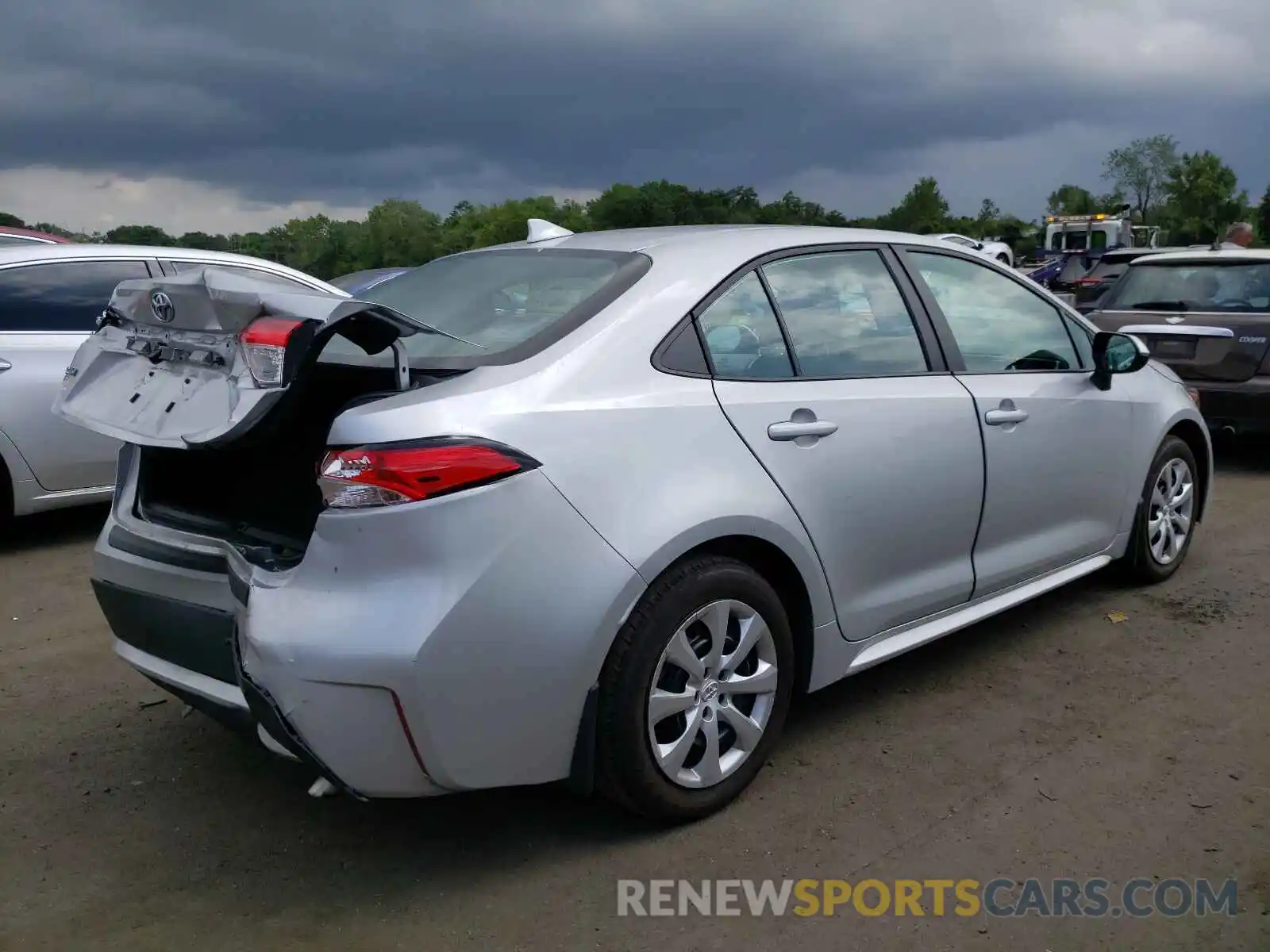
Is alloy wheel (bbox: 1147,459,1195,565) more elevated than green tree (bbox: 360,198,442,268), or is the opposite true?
green tree (bbox: 360,198,442,268)

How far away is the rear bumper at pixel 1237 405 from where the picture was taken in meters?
7.38

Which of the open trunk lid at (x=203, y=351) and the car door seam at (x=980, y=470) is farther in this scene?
the car door seam at (x=980, y=470)

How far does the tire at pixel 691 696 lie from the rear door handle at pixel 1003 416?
1.15 m

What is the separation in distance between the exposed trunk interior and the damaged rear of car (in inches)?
0.6

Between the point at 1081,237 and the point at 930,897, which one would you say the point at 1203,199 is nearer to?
the point at 1081,237

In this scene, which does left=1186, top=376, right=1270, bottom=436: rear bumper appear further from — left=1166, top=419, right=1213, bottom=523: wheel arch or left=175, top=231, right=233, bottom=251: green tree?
left=175, top=231, right=233, bottom=251: green tree

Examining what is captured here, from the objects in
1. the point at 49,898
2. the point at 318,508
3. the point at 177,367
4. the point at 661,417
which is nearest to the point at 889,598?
the point at 661,417

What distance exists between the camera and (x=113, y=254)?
625 cm

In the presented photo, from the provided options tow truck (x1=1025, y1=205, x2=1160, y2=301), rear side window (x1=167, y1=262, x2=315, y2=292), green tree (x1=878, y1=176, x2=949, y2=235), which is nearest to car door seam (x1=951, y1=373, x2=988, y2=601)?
rear side window (x1=167, y1=262, x2=315, y2=292)

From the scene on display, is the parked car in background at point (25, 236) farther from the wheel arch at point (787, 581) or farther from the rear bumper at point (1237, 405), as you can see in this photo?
the rear bumper at point (1237, 405)

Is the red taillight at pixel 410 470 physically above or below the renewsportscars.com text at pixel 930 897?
above

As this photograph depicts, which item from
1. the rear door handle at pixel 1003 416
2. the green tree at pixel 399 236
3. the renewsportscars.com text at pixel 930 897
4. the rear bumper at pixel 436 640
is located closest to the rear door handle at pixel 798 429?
the rear bumper at pixel 436 640

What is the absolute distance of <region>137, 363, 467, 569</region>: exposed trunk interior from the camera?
294cm

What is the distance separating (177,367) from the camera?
9.77ft
